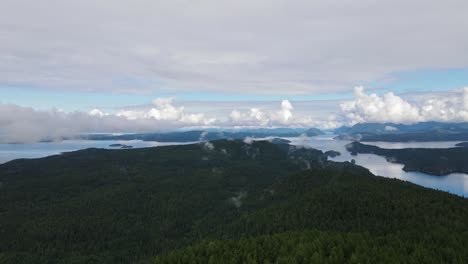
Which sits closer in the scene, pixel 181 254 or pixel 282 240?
pixel 181 254

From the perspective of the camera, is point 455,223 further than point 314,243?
Yes

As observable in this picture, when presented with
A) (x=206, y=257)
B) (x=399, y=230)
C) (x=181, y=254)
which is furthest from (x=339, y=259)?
(x=399, y=230)

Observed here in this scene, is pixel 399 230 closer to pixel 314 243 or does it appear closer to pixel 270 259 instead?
pixel 314 243

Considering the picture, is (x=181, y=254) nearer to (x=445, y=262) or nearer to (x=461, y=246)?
(x=445, y=262)

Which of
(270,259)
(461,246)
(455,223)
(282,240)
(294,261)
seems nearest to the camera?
(294,261)

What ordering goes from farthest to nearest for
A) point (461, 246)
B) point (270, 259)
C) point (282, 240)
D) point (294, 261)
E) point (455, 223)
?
point (455, 223) → point (282, 240) → point (461, 246) → point (270, 259) → point (294, 261)

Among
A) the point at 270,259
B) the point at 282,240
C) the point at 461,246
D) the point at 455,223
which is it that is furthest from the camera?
the point at 455,223

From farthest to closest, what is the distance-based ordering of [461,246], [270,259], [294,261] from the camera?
[461,246] < [270,259] < [294,261]

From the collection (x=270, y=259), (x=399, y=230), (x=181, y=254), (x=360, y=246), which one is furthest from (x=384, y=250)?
(x=181, y=254)
